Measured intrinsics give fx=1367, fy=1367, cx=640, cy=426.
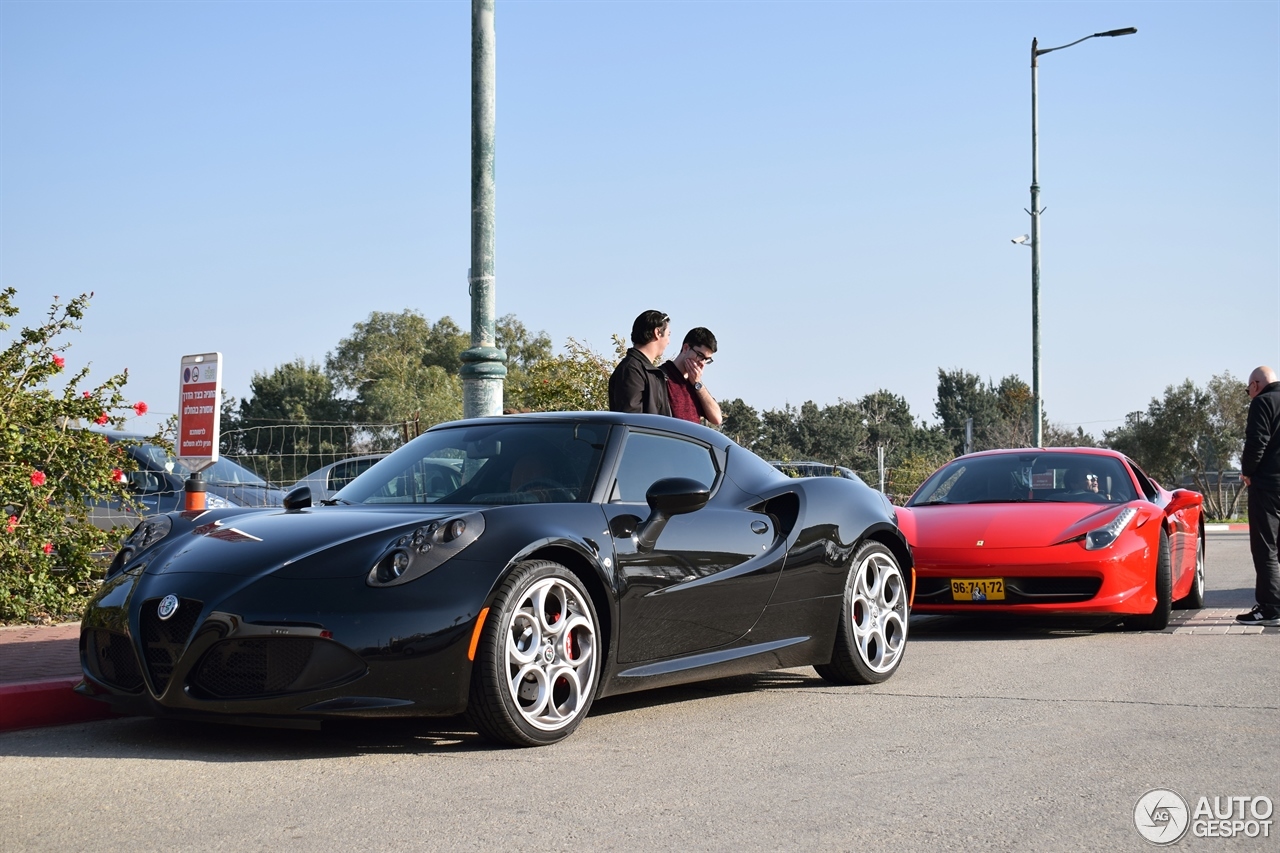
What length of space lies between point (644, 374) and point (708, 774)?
3907 mm

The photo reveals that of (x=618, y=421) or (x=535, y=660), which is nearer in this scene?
(x=535, y=660)

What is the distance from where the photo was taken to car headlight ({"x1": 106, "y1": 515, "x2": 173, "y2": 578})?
17.8 feet

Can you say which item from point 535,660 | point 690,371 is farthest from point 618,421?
point 690,371

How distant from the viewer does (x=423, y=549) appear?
15.9 feet

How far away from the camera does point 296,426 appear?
13.8 m

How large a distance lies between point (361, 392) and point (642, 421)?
78.6 meters

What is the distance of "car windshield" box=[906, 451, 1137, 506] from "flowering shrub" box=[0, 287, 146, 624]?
5623 mm

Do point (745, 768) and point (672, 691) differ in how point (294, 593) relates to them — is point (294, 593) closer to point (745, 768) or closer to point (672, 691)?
point (745, 768)

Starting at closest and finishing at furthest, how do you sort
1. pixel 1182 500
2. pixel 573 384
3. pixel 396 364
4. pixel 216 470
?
pixel 1182 500, pixel 216 470, pixel 573 384, pixel 396 364

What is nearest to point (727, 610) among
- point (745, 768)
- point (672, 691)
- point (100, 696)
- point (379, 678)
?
point (672, 691)

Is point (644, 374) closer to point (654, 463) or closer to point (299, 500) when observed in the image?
point (654, 463)

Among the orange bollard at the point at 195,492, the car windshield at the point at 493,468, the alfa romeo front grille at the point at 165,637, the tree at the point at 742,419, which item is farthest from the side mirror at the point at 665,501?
the tree at the point at 742,419

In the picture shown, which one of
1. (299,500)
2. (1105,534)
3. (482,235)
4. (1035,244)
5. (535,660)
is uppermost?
(1035,244)

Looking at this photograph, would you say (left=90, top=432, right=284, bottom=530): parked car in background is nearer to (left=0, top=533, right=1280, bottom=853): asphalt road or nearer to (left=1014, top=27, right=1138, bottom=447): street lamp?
(left=0, top=533, right=1280, bottom=853): asphalt road
